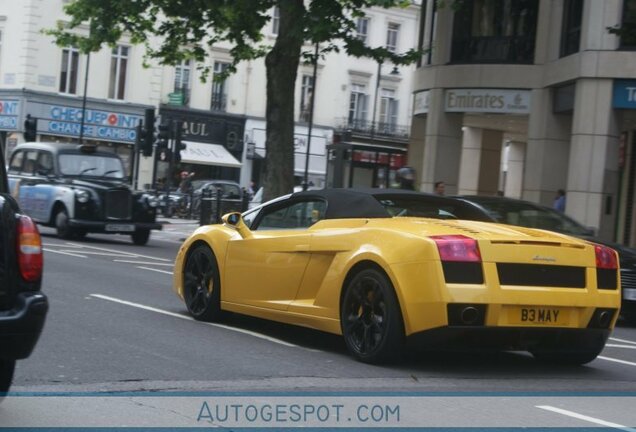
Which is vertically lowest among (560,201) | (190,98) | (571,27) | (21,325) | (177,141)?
(21,325)

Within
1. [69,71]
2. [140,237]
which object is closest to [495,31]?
[140,237]

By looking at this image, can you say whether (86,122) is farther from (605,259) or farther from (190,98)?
(605,259)

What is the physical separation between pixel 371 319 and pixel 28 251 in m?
3.23

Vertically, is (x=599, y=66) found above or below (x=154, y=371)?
above

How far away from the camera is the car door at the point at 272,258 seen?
9336 mm

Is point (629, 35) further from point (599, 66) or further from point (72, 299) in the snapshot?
point (72, 299)

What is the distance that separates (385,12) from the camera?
60844mm

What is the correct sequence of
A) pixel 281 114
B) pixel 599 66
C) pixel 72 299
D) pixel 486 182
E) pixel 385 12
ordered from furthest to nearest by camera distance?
pixel 385 12, pixel 486 182, pixel 281 114, pixel 599 66, pixel 72 299

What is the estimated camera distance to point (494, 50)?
28297 millimetres

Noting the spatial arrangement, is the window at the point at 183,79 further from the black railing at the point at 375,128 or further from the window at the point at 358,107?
the window at the point at 358,107

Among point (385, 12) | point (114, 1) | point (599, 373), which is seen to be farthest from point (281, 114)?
point (385, 12)

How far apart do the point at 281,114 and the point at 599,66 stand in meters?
7.15

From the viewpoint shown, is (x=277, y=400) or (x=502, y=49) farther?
(x=502, y=49)

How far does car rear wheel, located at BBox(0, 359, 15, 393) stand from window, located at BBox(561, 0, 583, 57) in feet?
69.7
